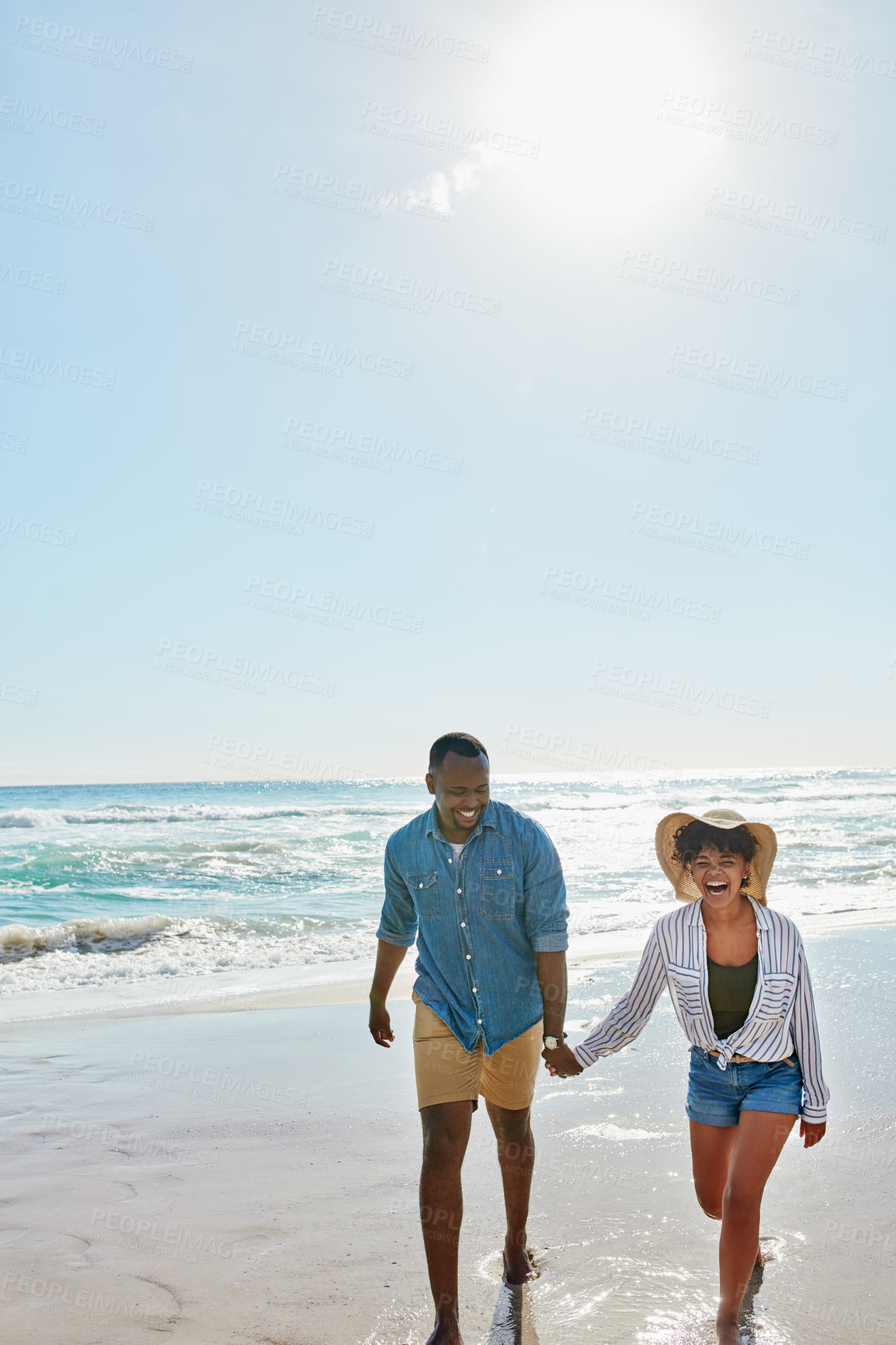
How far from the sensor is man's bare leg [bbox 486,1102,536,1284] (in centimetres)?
341

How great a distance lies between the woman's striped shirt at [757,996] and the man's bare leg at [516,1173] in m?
0.59

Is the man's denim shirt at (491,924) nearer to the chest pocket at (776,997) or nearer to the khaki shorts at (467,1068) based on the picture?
the khaki shorts at (467,1068)

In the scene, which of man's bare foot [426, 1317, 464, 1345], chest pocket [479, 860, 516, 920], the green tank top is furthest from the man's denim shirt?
man's bare foot [426, 1317, 464, 1345]

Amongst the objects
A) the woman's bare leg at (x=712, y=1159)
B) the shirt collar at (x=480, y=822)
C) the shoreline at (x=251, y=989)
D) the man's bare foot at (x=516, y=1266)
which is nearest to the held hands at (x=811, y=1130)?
the woman's bare leg at (x=712, y=1159)

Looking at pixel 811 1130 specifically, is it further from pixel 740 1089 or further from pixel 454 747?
pixel 454 747

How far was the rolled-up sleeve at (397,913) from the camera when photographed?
3.63 m

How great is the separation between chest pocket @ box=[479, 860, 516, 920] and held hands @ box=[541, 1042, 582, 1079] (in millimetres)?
502

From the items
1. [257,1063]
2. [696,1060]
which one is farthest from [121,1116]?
[696,1060]

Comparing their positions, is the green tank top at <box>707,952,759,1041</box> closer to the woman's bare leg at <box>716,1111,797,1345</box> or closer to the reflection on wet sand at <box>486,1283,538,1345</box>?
the woman's bare leg at <box>716,1111,797,1345</box>

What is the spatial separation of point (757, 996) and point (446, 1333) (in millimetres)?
1441

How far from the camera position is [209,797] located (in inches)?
2660

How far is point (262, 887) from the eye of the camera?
17.8 m

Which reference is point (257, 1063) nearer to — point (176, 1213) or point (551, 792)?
point (176, 1213)

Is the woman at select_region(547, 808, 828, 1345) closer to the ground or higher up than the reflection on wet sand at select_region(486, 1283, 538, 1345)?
higher up
